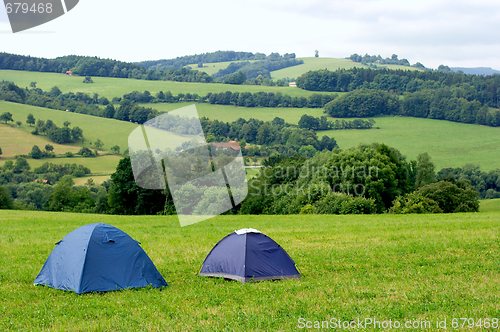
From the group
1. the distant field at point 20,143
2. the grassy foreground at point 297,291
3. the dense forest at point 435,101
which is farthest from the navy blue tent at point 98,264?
the dense forest at point 435,101

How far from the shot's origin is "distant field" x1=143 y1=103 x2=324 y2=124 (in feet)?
536

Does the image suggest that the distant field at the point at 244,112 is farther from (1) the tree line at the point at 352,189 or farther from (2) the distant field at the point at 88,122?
(1) the tree line at the point at 352,189

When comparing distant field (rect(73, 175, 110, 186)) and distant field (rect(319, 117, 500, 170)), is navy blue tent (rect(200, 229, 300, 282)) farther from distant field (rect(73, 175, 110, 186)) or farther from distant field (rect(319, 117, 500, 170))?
distant field (rect(319, 117, 500, 170))

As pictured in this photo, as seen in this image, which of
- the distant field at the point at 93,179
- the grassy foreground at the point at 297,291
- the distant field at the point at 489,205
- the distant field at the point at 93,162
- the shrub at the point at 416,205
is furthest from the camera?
the distant field at the point at 93,162

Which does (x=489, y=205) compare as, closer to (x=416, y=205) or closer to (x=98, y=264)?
(x=416, y=205)

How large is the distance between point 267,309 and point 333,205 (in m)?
50.8

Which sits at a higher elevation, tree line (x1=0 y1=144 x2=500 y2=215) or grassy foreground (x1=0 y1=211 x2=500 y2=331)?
grassy foreground (x1=0 y1=211 x2=500 y2=331)

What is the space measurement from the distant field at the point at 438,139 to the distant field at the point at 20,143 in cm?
5831

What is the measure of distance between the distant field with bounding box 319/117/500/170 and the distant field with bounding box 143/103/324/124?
18160 millimetres

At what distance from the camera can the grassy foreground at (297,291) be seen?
15.1 m

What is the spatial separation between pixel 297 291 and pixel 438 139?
133 metres

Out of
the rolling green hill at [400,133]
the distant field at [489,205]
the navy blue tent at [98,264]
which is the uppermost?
the navy blue tent at [98,264]

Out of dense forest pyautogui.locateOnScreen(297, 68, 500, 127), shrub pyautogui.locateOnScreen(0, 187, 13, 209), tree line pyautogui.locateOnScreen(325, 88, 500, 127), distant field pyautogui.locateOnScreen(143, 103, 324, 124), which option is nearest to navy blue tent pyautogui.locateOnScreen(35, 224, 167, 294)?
shrub pyautogui.locateOnScreen(0, 187, 13, 209)

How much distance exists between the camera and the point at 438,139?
144 m
